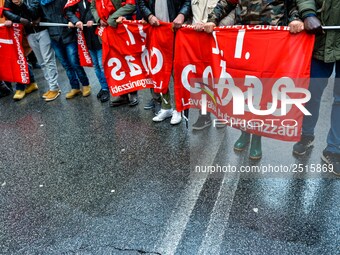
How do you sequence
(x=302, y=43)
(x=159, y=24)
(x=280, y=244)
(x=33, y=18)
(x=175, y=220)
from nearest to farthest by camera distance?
(x=280, y=244) < (x=175, y=220) < (x=302, y=43) < (x=159, y=24) < (x=33, y=18)

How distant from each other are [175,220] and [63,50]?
4.03 meters

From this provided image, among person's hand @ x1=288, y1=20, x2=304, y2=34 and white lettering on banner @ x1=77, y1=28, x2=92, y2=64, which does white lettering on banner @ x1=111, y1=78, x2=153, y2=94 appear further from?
person's hand @ x1=288, y1=20, x2=304, y2=34

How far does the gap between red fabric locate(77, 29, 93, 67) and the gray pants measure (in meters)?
0.69

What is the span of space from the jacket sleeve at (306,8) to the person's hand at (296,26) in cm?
7

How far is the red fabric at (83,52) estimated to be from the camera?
5402 mm

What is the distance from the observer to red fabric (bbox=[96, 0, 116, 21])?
188 inches

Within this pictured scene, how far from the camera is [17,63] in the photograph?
596 centimetres

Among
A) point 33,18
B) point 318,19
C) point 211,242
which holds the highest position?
point 318,19

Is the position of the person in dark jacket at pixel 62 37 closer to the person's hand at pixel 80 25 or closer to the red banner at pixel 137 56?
the person's hand at pixel 80 25

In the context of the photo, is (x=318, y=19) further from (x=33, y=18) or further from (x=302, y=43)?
(x=33, y=18)

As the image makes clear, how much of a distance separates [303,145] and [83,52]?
3.70 m

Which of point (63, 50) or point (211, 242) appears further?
point (63, 50)

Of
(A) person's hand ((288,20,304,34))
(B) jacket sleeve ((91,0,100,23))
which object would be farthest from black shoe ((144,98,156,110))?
(A) person's hand ((288,20,304,34))

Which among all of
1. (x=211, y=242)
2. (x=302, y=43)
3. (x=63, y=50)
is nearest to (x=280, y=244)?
(x=211, y=242)
